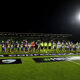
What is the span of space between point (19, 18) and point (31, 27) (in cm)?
350

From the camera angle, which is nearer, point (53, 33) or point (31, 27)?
point (31, 27)

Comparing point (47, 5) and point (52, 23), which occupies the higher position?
point (47, 5)

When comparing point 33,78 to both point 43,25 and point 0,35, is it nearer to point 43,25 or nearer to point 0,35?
point 43,25

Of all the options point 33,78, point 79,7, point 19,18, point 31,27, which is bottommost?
point 33,78

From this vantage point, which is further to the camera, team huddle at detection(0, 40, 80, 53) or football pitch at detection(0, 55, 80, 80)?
team huddle at detection(0, 40, 80, 53)

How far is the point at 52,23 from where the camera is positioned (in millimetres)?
24203

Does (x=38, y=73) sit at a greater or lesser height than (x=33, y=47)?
lesser

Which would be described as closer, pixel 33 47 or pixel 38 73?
pixel 38 73

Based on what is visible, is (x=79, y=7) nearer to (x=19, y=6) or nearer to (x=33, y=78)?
(x=19, y=6)

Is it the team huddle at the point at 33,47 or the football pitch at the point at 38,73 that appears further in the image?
the team huddle at the point at 33,47

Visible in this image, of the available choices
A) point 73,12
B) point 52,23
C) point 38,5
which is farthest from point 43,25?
point 73,12

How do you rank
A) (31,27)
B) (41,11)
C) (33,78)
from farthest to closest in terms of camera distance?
(31,27)
(41,11)
(33,78)

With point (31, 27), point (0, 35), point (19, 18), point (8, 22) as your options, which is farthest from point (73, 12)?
point (0, 35)

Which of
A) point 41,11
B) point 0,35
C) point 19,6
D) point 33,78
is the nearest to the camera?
point 33,78
